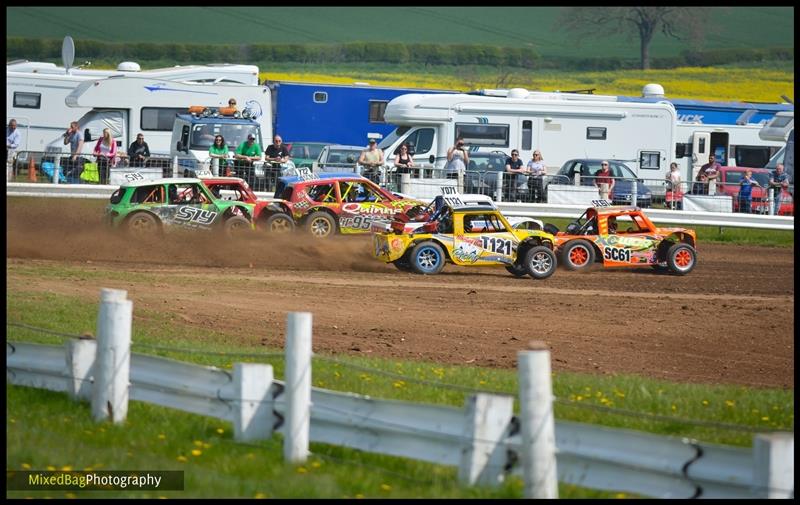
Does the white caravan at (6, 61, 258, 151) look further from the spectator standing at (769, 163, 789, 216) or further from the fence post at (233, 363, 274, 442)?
the fence post at (233, 363, 274, 442)

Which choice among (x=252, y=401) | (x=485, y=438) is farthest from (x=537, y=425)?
(x=252, y=401)

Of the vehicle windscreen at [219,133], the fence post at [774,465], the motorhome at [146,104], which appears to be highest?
the motorhome at [146,104]

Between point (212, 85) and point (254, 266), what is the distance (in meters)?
15.5

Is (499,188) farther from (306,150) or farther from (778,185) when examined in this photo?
(306,150)

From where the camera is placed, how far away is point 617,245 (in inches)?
834

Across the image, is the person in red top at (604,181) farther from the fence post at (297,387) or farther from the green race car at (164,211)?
the fence post at (297,387)

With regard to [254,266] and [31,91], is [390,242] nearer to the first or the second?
[254,266]

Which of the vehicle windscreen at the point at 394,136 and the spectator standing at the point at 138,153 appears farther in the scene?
the vehicle windscreen at the point at 394,136

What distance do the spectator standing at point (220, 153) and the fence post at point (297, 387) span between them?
20.5 metres

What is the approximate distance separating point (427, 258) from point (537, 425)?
A: 14.1 m

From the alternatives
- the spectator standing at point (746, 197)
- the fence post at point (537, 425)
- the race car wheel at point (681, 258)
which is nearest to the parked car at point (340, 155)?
the spectator standing at point (746, 197)

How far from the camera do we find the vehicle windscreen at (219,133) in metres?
31.2

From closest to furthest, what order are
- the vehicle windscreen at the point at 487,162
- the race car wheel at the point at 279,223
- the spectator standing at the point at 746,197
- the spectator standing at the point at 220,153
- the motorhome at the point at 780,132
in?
the race car wheel at the point at 279,223
the spectator standing at the point at 220,153
the spectator standing at the point at 746,197
the vehicle windscreen at the point at 487,162
the motorhome at the point at 780,132

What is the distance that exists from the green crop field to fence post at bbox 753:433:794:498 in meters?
84.6
